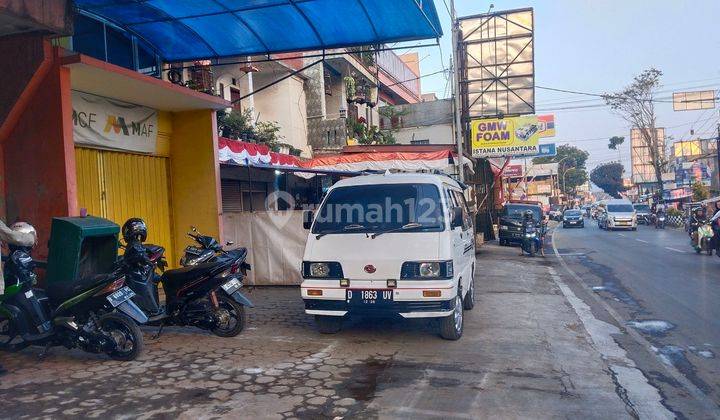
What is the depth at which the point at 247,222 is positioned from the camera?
10.3 metres

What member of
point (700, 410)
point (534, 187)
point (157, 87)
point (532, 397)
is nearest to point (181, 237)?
point (157, 87)

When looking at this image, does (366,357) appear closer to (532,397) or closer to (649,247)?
(532,397)

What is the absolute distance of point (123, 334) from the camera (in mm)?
5543

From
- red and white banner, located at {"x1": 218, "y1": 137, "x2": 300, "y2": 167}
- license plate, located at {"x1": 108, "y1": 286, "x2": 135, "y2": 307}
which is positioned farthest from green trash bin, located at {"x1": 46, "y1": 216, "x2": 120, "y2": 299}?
red and white banner, located at {"x1": 218, "y1": 137, "x2": 300, "y2": 167}

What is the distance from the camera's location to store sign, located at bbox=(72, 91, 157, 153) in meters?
7.82

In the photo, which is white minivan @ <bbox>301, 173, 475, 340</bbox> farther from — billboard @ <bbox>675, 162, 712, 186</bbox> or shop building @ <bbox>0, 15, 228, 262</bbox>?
billboard @ <bbox>675, 162, 712, 186</bbox>

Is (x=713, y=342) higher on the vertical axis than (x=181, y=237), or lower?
lower

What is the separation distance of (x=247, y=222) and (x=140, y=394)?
589 centimetres

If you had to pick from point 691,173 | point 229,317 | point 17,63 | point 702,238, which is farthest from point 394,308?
point 691,173

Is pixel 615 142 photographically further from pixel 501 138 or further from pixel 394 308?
pixel 394 308

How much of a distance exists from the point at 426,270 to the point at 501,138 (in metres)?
19.8

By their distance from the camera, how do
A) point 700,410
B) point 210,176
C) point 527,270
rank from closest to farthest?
1. point 700,410
2. point 210,176
3. point 527,270

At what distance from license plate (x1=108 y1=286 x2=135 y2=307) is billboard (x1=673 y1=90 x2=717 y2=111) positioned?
32.3 meters

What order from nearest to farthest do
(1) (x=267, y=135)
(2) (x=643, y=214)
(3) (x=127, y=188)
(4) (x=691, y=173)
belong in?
(3) (x=127, y=188)
(1) (x=267, y=135)
(2) (x=643, y=214)
(4) (x=691, y=173)
